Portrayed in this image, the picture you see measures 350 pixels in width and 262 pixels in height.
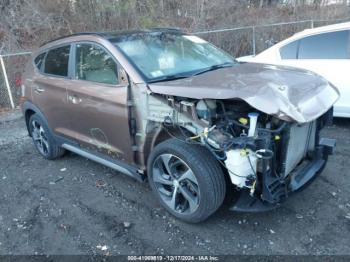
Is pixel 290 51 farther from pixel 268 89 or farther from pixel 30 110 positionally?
pixel 30 110

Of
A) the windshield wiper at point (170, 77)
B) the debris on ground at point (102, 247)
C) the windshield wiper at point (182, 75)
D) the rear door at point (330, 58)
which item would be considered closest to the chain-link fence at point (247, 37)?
the rear door at point (330, 58)

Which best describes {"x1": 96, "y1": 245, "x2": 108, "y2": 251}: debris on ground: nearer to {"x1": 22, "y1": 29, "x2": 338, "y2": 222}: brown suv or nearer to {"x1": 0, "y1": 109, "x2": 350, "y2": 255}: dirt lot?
{"x1": 0, "y1": 109, "x2": 350, "y2": 255}: dirt lot

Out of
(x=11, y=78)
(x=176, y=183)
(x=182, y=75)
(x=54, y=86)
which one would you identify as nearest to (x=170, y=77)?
(x=182, y=75)

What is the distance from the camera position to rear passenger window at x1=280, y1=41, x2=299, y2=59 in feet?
19.2

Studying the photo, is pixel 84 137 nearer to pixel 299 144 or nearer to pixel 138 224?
pixel 138 224

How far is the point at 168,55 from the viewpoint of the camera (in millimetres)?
3961

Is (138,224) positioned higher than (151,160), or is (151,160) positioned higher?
(151,160)

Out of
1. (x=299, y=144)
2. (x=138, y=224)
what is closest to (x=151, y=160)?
(x=138, y=224)

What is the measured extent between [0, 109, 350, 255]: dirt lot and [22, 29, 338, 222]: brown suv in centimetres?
30

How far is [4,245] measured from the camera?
3.38m

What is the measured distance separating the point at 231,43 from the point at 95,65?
310 inches

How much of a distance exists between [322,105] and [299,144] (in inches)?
16.8

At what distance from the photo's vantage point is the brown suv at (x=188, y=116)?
9.57 feet

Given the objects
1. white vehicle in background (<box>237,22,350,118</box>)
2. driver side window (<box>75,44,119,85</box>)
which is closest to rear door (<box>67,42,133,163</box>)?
driver side window (<box>75,44,119,85</box>)
